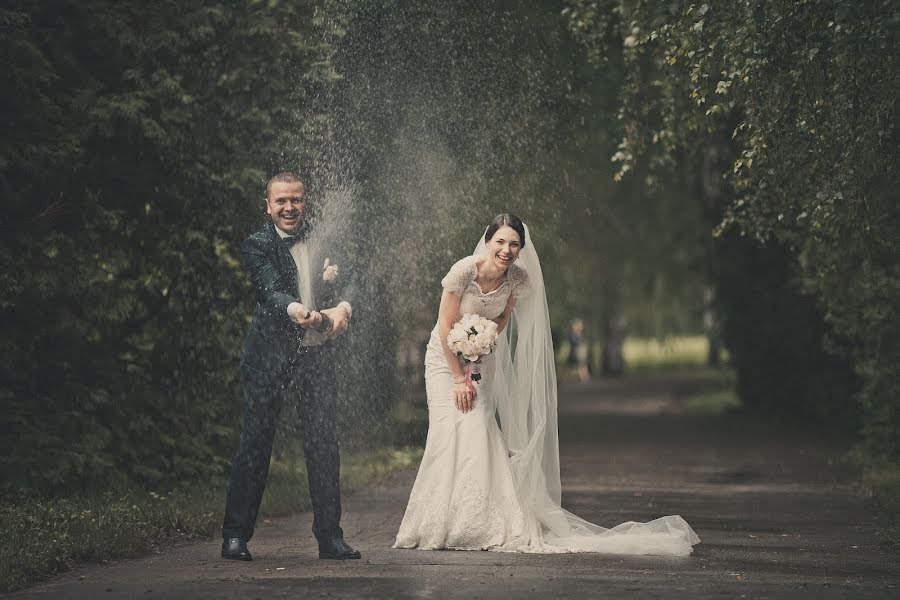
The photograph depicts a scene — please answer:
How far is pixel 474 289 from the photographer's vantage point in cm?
1044

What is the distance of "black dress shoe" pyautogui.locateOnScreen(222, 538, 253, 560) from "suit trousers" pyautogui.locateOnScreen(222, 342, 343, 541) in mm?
41

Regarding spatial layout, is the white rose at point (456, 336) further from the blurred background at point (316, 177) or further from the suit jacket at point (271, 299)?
the blurred background at point (316, 177)

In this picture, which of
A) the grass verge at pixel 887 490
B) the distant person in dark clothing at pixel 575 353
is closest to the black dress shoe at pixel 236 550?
the grass verge at pixel 887 490

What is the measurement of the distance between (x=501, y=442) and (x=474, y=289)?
3.62ft

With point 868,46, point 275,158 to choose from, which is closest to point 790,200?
point 868,46

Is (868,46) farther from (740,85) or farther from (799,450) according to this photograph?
(799,450)

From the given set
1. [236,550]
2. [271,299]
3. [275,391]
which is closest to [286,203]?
[271,299]

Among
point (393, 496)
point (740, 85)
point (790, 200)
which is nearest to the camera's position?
point (740, 85)

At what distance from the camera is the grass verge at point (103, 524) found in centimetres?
909

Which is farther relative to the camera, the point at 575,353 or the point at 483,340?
the point at 575,353

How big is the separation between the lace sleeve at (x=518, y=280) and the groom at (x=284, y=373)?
57.9 inches

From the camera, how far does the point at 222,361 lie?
47.0 ft

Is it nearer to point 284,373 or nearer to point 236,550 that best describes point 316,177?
point 284,373

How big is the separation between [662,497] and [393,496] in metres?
2.62
